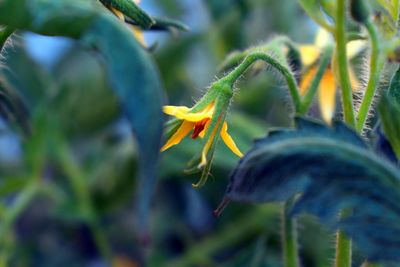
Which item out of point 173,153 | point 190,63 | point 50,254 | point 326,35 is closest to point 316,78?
→ point 326,35

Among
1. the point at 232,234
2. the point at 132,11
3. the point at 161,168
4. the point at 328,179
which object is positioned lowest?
the point at 232,234

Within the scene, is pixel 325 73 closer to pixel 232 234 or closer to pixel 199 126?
pixel 199 126

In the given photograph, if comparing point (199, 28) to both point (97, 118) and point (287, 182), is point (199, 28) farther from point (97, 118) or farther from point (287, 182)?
point (287, 182)

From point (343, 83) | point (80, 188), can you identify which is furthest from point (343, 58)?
point (80, 188)

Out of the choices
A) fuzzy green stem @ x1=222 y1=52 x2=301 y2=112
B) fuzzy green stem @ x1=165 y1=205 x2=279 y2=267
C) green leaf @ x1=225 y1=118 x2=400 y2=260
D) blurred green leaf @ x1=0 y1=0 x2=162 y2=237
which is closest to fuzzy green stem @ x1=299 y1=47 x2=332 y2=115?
fuzzy green stem @ x1=222 y1=52 x2=301 y2=112

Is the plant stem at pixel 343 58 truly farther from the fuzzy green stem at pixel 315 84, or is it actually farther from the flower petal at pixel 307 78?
the flower petal at pixel 307 78

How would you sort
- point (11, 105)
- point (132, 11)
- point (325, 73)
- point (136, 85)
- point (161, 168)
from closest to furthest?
point (136, 85) → point (132, 11) → point (11, 105) → point (325, 73) → point (161, 168)

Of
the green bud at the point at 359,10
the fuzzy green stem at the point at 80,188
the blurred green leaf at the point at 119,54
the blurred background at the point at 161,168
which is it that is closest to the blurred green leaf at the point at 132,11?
the blurred green leaf at the point at 119,54

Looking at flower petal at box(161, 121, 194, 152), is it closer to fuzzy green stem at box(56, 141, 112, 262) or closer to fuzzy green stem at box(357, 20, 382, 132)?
fuzzy green stem at box(357, 20, 382, 132)
